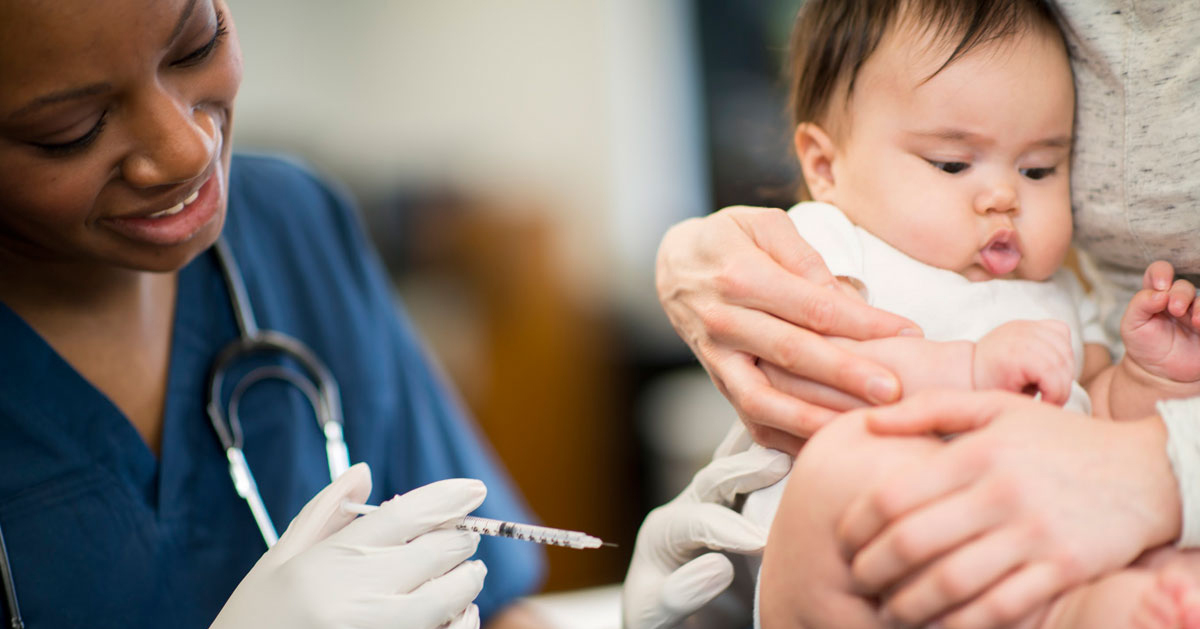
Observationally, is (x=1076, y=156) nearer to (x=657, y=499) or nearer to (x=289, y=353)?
(x=289, y=353)

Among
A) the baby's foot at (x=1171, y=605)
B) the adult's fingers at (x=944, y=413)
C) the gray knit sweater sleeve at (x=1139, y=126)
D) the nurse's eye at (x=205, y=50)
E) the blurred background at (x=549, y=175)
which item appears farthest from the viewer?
the blurred background at (x=549, y=175)

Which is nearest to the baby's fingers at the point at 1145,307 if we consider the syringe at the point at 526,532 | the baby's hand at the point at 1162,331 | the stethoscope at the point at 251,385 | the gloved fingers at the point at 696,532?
the baby's hand at the point at 1162,331

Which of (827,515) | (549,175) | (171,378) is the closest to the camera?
(827,515)

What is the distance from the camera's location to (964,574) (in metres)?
0.47

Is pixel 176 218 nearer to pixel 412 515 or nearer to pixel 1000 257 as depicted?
pixel 412 515

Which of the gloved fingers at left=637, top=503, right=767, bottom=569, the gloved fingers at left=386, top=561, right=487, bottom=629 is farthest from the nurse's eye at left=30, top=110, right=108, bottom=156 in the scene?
the gloved fingers at left=637, top=503, right=767, bottom=569

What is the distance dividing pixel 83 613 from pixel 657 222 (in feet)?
7.84

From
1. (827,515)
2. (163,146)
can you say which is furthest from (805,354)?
(163,146)

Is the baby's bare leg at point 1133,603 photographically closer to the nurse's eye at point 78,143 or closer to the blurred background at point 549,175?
the nurse's eye at point 78,143

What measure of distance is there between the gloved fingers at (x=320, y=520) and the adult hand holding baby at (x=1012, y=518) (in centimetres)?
40

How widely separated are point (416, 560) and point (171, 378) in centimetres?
45

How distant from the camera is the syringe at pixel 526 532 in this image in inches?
25.8

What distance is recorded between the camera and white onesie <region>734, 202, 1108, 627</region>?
71 centimetres

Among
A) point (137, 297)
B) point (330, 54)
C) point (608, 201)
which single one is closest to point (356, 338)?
point (137, 297)
